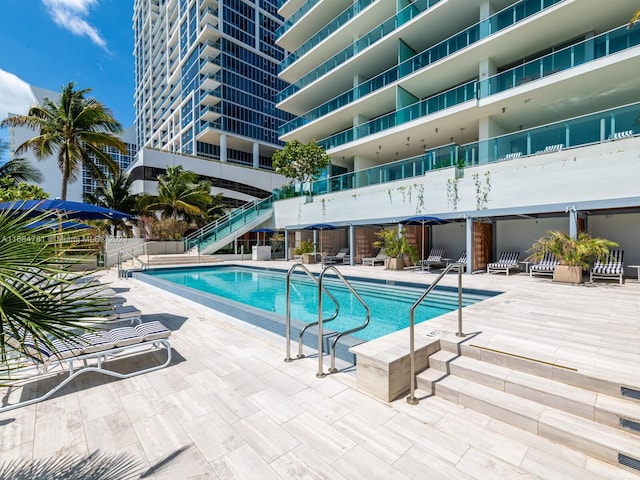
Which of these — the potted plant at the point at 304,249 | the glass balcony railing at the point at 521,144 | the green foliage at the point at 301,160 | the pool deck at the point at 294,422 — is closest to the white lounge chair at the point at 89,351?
the pool deck at the point at 294,422

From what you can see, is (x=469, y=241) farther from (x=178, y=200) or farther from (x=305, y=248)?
(x=178, y=200)

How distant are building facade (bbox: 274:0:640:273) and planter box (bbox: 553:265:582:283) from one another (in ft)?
5.69

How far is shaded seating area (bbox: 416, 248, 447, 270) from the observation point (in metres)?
14.3

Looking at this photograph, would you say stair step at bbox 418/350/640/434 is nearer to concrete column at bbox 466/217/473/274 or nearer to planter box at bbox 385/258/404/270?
concrete column at bbox 466/217/473/274

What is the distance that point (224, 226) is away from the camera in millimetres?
21641

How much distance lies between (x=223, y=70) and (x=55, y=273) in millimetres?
44410

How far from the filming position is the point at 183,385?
357cm

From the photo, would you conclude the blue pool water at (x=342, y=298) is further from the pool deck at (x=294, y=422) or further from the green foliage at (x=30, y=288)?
the green foliage at (x=30, y=288)

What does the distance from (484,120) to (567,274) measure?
915 cm

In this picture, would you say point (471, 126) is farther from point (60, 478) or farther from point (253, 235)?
point (60, 478)

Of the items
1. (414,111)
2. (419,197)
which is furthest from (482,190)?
(414,111)

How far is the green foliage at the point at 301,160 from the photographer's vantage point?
20.3m

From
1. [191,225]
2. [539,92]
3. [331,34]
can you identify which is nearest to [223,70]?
[331,34]

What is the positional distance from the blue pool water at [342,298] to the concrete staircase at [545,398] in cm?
222
